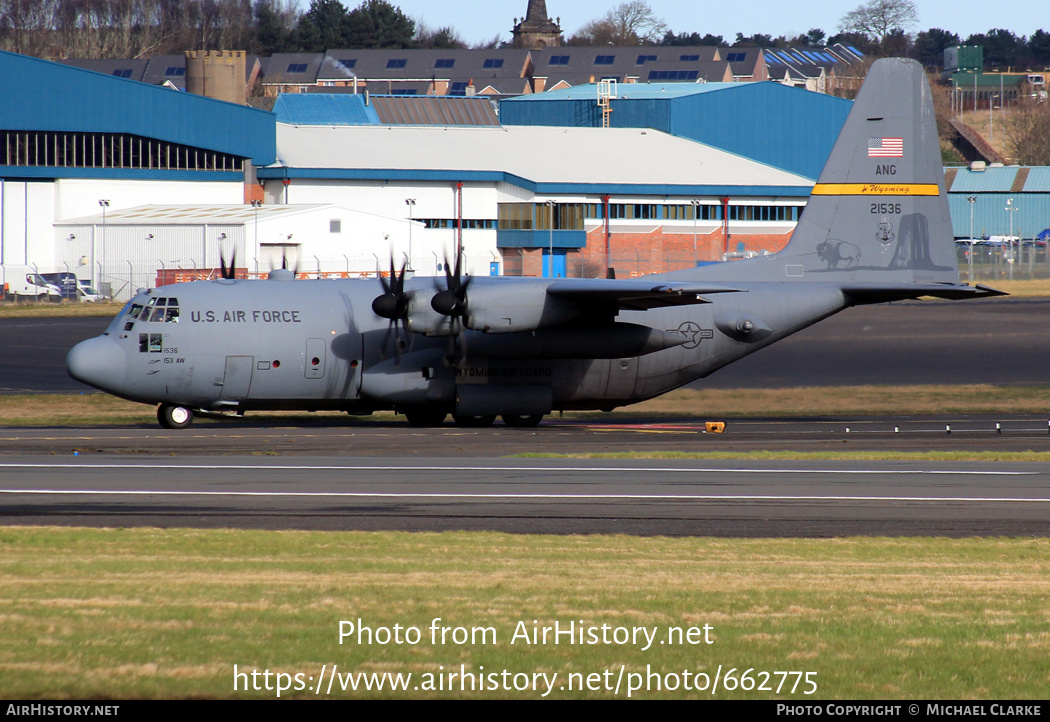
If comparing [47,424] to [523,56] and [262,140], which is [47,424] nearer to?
[262,140]

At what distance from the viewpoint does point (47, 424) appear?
98.1 feet

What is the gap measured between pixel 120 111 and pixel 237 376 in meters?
53.3

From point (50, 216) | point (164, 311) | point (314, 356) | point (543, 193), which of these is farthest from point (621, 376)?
point (543, 193)

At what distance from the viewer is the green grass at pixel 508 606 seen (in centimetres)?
791

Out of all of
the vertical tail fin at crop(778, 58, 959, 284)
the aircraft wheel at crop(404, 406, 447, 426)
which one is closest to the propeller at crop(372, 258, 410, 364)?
the aircraft wheel at crop(404, 406, 447, 426)

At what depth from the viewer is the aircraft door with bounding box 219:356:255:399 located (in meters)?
26.5

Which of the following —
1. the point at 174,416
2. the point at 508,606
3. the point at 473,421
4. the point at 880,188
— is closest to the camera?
the point at 508,606

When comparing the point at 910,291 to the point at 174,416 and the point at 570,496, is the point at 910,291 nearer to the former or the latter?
the point at 570,496

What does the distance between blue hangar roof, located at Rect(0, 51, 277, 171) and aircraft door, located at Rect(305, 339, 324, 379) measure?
52438 mm

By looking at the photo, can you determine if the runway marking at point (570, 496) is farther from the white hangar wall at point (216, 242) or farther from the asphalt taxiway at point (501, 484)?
the white hangar wall at point (216, 242)

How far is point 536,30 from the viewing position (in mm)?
187750

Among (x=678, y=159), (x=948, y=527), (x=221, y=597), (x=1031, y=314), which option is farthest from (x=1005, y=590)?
(x=678, y=159)

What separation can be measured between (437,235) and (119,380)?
50.1 m

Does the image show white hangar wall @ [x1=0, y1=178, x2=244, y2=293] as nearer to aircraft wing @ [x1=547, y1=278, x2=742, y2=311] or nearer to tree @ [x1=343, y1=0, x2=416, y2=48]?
aircraft wing @ [x1=547, y1=278, x2=742, y2=311]
